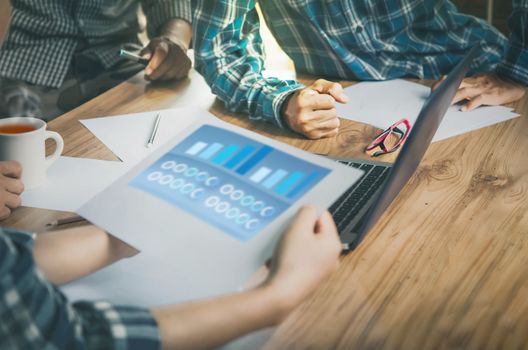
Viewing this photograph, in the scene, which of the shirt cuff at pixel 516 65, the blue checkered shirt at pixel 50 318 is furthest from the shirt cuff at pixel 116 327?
the shirt cuff at pixel 516 65

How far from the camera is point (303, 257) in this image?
76 cm

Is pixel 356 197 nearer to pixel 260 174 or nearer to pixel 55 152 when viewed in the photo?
pixel 260 174

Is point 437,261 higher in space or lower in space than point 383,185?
lower

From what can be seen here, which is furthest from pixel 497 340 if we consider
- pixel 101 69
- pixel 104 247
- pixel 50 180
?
pixel 101 69

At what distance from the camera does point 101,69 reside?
1.77m

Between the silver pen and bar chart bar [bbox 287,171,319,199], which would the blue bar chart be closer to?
bar chart bar [bbox 287,171,319,199]

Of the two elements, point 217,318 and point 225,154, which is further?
point 225,154

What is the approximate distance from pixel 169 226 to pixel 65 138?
55cm

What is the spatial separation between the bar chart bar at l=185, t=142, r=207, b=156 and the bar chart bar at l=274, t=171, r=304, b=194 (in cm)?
15

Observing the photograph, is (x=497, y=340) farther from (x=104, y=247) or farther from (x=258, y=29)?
(x=258, y=29)

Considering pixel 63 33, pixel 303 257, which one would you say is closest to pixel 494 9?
pixel 63 33

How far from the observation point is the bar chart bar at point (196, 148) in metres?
0.92

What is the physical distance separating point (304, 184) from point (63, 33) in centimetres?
116

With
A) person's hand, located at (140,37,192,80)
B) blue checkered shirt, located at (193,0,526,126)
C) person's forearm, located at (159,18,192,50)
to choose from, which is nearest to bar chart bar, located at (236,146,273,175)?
blue checkered shirt, located at (193,0,526,126)
